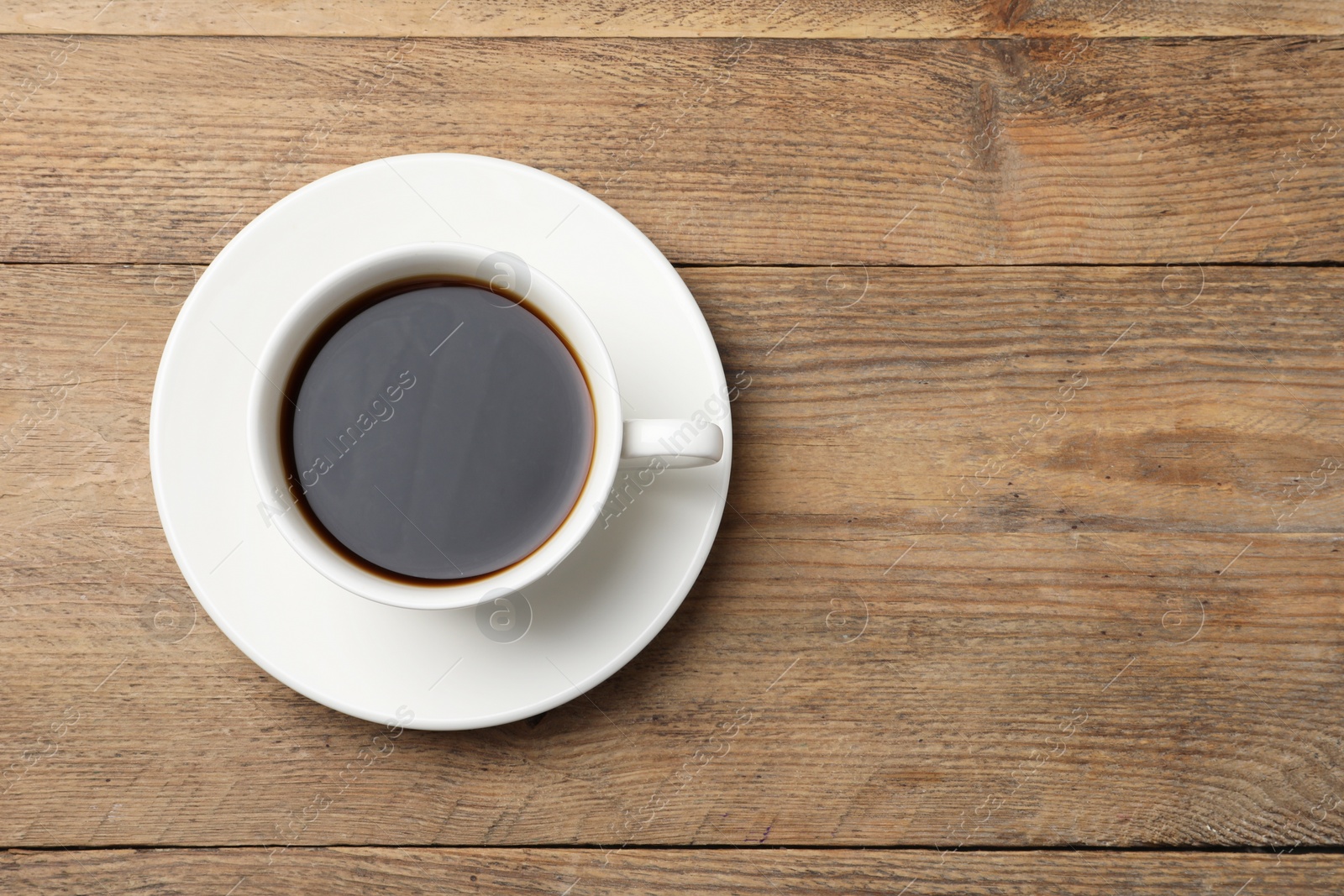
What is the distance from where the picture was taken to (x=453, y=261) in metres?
0.61

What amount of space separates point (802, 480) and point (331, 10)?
60cm

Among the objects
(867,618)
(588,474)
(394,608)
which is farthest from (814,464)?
(394,608)

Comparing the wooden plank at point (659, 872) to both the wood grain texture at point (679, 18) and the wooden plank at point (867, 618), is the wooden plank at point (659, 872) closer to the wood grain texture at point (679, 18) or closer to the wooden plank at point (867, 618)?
the wooden plank at point (867, 618)

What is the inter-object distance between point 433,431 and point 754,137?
404mm

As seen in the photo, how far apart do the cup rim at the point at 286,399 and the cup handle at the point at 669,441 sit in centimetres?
1

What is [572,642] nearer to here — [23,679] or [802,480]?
[802,480]

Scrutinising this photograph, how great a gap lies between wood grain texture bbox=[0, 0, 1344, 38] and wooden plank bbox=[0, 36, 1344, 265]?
0.04 ft

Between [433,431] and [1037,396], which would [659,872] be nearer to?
[433,431]

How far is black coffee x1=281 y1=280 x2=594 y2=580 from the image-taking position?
625 mm

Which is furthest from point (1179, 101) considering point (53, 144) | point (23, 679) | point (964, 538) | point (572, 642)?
point (23, 679)

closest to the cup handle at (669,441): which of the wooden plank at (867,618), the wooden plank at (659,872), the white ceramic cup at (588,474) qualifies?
the white ceramic cup at (588,474)

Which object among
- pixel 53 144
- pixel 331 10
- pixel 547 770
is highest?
pixel 331 10

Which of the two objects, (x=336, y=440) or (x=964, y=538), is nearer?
(x=336, y=440)

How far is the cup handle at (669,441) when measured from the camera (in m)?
0.57
